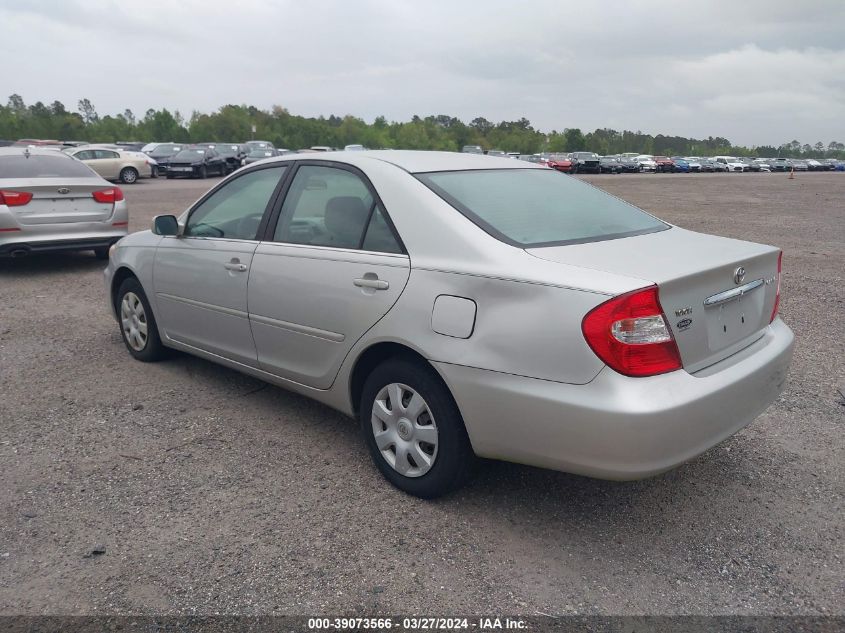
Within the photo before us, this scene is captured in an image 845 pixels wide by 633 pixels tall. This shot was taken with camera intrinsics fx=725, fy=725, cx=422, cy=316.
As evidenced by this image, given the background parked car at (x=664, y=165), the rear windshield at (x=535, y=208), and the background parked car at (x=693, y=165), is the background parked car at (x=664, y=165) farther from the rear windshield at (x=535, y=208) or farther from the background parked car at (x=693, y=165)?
the rear windshield at (x=535, y=208)

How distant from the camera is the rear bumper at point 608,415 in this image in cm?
269

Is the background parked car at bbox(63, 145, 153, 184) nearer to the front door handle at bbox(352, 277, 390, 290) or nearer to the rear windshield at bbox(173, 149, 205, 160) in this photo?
the rear windshield at bbox(173, 149, 205, 160)

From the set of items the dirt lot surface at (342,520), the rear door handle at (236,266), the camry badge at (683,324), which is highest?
the camry badge at (683,324)

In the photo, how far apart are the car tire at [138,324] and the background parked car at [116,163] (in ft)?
80.0

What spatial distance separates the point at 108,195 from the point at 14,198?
3.73ft

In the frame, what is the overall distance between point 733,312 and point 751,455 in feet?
3.59

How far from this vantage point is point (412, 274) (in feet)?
10.7

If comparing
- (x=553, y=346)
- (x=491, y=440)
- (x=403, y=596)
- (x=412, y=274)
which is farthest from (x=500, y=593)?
(x=412, y=274)

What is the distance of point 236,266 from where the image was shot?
4.24 meters

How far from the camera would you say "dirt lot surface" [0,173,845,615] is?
273 centimetres

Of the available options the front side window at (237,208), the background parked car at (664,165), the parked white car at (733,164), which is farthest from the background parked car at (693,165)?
the front side window at (237,208)

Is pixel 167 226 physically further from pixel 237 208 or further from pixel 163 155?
pixel 163 155

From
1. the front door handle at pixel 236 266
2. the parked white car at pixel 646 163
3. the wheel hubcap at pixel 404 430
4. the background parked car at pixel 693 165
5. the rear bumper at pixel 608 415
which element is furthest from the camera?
the background parked car at pixel 693 165

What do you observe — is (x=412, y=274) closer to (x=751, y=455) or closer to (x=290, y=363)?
(x=290, y=363)
